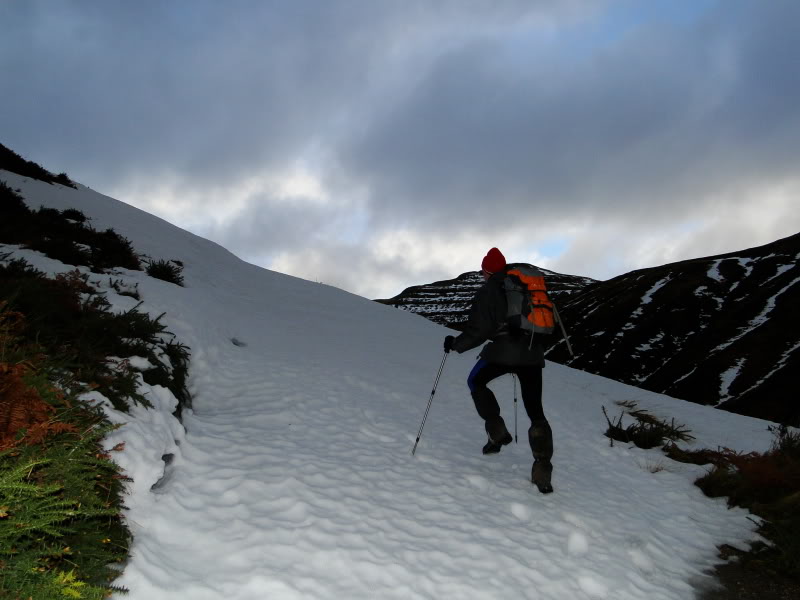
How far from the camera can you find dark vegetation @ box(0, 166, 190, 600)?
105 inches

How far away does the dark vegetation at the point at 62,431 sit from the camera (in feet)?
8.79

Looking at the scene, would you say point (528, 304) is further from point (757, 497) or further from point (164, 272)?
point (164, 272)

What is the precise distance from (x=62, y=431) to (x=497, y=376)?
4.28 meters

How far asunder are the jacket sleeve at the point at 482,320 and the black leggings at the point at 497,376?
395 mm

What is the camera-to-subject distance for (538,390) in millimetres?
5684

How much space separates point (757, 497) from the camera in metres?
6.05

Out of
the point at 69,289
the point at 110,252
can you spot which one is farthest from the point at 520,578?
the point at 110,252

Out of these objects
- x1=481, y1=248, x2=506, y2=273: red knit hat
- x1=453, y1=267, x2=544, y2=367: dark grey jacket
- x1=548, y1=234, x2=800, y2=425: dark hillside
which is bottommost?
x1=453, y1=267, x2=544, y2=367: dark grey jacket

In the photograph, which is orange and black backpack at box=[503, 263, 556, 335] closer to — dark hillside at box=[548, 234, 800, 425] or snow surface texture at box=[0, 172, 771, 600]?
snow surface texture at box=[0, 172, 771, 600]

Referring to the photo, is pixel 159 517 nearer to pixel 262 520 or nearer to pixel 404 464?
pixel 262 520

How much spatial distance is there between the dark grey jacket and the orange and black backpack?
0.08 metres

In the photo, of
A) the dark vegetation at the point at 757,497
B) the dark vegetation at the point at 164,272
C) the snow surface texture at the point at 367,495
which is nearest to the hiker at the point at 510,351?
the snow surface texture at the point at 367,495

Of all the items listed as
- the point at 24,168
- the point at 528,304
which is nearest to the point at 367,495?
the point at 528,304

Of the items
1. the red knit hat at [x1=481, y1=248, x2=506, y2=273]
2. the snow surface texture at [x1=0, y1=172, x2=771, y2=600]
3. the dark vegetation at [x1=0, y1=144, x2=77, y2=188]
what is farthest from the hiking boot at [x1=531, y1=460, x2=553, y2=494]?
the dark vegetation at [x1=0, y1=144, x2=77, y2=188]
